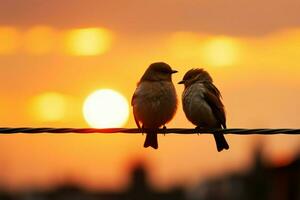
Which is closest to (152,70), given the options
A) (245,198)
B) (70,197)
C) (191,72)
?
(191,72)

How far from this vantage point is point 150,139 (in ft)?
56.5

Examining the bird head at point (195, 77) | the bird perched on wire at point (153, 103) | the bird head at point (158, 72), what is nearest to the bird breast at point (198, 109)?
the bird perched on wire at point (153, 103)

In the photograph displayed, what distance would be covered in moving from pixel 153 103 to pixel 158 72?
0.69 m

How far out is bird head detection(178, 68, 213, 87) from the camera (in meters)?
17.4

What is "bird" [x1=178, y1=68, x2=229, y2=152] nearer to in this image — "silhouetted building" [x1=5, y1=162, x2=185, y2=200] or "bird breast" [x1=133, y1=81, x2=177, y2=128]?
"bird breast" [x1=133, y1=81, x2=177, y2=128]

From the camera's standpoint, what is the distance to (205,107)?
16828 millimetres

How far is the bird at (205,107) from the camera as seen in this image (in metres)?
16.8

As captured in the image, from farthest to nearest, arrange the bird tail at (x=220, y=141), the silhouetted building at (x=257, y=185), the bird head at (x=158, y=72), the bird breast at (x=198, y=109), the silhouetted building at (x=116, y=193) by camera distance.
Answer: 1. the silhouetted building at (x=116, y=193)
2. the silhouetted building at (x=257, y=185)
3. the bird head at (x=158, y=72)
4. the bird tail at (x=220, y=141)
5. the bird breast at (x=198, y=109)

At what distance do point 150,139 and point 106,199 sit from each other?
87889 millimetres

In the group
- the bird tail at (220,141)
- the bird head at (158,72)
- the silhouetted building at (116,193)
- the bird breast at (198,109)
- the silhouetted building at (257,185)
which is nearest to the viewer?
the bird breast at (198,109)

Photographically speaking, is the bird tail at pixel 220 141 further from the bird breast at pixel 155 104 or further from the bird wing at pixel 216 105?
the bird breast at pixel 155 104

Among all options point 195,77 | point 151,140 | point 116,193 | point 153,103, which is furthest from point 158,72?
point 116,193

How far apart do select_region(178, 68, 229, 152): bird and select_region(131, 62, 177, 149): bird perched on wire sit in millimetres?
201

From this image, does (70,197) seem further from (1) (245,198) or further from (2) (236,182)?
(1) (245,198)
